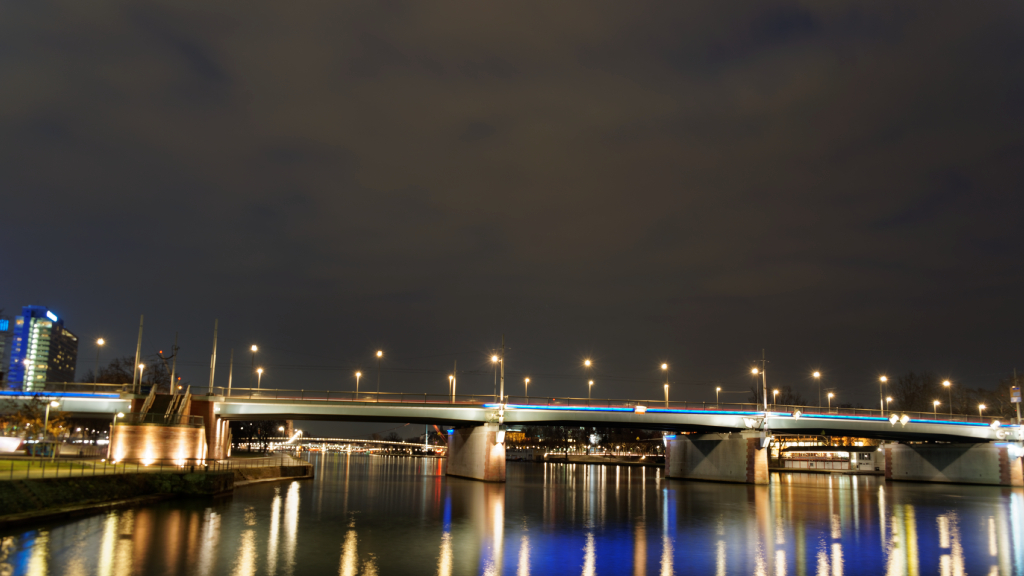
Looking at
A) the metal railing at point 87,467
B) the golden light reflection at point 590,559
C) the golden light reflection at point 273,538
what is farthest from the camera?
the metal railing at point 87,467

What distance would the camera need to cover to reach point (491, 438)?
80.8m

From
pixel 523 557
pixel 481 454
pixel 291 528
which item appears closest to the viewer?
pixel 523 557

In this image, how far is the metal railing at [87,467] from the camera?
39.6 metres

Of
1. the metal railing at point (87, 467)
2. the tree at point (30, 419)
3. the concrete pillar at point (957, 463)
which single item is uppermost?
the tree at point (30, 419)

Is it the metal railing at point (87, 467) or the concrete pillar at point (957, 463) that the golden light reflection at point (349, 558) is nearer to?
the metal railing at point (87, 467)

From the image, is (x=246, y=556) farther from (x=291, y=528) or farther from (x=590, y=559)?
(x=590, y=559)

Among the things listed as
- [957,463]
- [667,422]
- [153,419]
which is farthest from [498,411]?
[957,463]

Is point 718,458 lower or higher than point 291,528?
higher

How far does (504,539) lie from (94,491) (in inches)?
897

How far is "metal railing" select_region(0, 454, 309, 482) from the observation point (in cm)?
3962

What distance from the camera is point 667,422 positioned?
85.2 meters

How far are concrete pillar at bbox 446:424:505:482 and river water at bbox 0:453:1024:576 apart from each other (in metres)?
Result: 23.4

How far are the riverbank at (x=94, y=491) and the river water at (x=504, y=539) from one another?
1155 millimetres

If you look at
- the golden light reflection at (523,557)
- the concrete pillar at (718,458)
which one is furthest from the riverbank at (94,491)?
the concrete pillar at (718,458)
